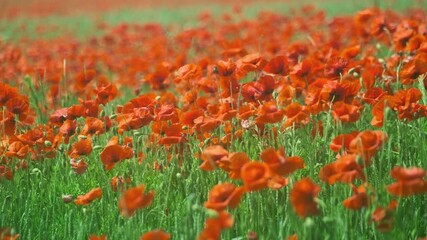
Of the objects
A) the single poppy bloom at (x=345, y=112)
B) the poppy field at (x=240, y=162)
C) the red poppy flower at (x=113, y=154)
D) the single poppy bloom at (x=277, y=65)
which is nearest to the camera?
the poppy field at (x=240, y=162)

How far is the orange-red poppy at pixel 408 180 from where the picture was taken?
1.63 m

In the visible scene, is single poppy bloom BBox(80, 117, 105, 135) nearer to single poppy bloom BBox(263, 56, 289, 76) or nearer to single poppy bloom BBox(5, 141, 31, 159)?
single poppy bloom BBox(5, 141, 31, 159)

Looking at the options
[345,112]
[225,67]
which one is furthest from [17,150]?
[345,112]

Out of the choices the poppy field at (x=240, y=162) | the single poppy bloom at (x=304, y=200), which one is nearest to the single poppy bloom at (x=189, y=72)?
the poppy field at (x=240, y=162)

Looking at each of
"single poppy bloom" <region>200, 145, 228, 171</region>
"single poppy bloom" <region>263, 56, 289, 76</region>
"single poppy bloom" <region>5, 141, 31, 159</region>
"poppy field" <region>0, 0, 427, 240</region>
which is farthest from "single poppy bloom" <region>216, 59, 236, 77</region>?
"single poppy bloom" <region>5, 141, 31, 159</region>

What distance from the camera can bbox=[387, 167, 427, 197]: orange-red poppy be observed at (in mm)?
1626

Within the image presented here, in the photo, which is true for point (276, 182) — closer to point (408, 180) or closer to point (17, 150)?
point (408, 180)

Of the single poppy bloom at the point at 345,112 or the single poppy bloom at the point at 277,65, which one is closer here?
the single poppy bloom at the point at 345,112

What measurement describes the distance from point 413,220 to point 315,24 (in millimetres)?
4180

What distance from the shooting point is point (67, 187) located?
261 centimetres

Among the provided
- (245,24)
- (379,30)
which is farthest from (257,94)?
(245,24)

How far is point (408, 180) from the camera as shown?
164 centimetres

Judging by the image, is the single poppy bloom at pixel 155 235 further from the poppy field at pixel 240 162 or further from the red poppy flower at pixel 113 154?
the red poppy flower at pixel 113 154

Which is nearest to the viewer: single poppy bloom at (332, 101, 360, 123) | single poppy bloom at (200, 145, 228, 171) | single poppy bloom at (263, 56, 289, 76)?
single poppy bloom at (200, 145, 228, 171)
